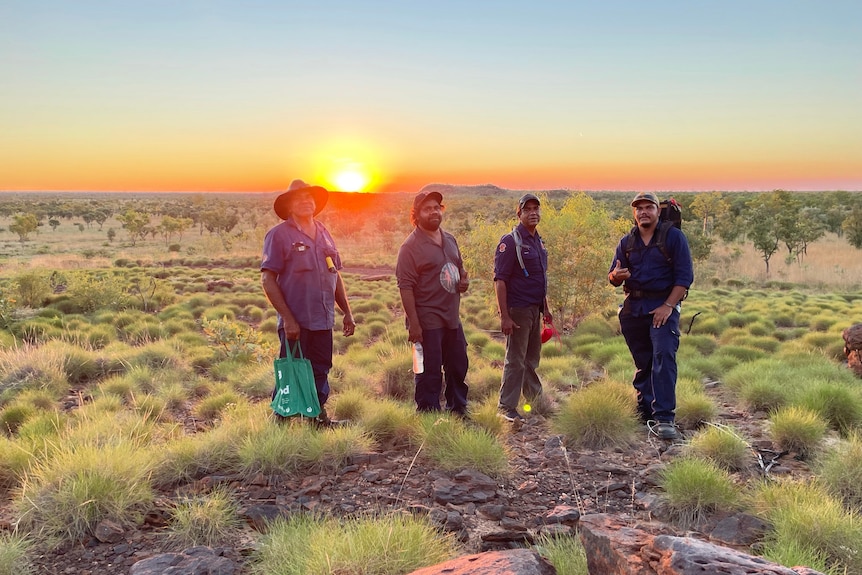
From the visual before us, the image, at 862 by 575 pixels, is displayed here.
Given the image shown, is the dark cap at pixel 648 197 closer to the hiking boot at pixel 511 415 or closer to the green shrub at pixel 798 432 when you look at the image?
the green shrub at pixel 798 432

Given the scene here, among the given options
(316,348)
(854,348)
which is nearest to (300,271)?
(316,348)

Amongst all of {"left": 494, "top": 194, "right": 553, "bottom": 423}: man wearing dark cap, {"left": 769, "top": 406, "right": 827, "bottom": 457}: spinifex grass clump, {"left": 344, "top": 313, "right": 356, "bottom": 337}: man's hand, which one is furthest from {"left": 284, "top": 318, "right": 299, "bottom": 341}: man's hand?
{"left": 769, "top": 406, "right": 827, "bottom": 457}: spinifex grass clump

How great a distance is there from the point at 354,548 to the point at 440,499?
112 cm

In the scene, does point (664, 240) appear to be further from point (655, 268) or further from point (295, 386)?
point (295, 386)

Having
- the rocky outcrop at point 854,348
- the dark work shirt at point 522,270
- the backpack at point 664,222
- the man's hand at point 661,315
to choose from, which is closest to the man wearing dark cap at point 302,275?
the dark work shirt at point 522,270

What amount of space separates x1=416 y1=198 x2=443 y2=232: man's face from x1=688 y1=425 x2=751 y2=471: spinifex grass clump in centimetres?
285

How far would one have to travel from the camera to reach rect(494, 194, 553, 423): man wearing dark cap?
16.6 feet

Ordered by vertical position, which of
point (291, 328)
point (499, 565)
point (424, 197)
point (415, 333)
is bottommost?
point (499, 565)

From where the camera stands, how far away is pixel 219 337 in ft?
29.4

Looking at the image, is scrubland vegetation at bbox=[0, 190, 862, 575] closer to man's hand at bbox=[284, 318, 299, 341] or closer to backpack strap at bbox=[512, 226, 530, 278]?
man's hand at bbox=[284, 318, 299, 341]

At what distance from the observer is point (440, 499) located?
11.9ft

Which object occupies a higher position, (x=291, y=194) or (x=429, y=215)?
(x=291, y=194)

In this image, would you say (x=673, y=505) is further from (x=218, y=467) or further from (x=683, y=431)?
(x=218, y=467)

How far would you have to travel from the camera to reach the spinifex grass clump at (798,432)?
4.52 meters
